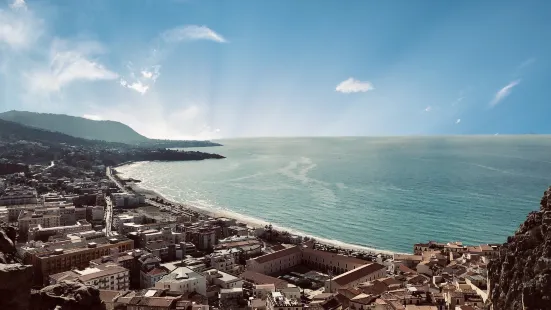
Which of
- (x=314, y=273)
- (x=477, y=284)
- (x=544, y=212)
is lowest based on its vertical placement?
(x=314, y=273)

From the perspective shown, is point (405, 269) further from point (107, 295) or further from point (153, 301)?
point (107, 295)

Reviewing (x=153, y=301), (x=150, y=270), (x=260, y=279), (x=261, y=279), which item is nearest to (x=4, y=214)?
(x=150, y=270)

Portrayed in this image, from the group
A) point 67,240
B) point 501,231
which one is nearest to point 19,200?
point 67,240

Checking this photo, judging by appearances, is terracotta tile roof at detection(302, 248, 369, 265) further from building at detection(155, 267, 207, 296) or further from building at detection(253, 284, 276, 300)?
building at detection(155, 267, 207, 296)

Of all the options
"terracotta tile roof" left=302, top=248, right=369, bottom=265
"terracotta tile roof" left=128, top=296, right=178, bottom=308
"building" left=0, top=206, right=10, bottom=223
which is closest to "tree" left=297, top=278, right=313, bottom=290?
"terracotta tile roof" left=302, top=248, right=369, bottom=265

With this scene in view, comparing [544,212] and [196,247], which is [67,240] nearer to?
[196,247]

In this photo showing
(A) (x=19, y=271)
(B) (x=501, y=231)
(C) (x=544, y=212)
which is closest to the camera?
(A) (x=19, y=271)
